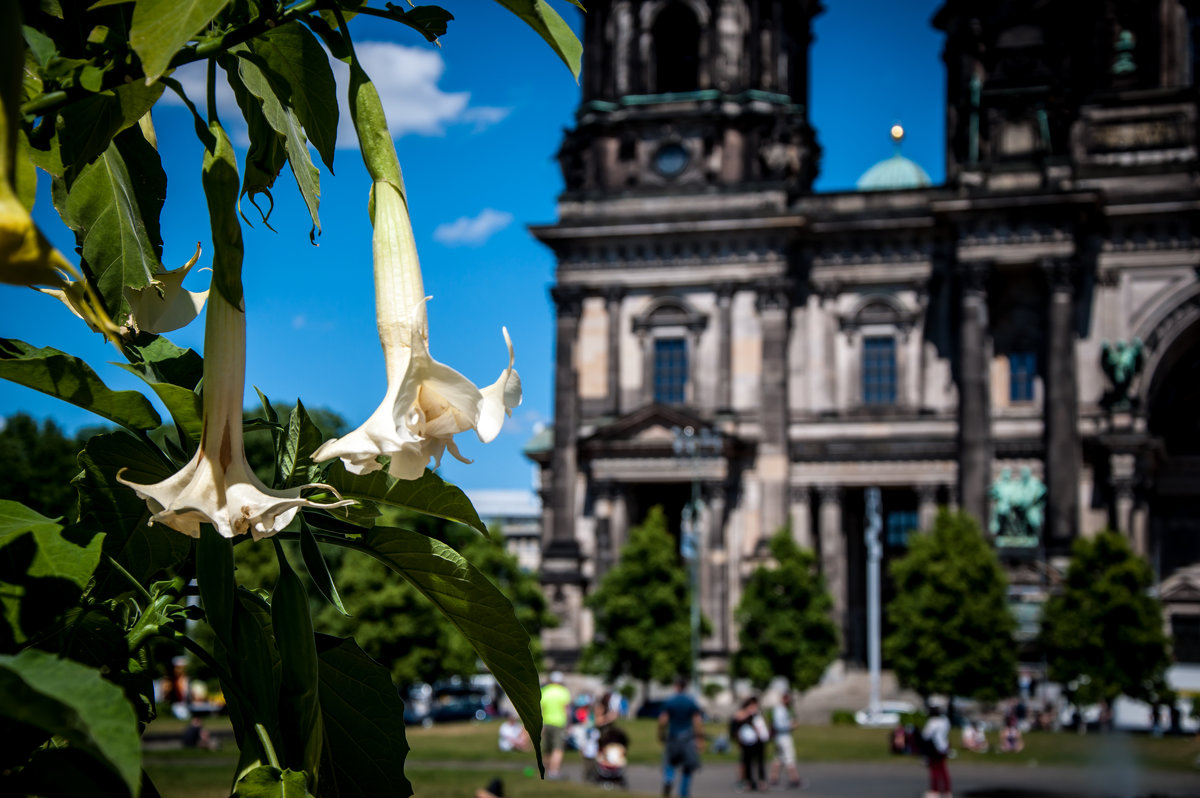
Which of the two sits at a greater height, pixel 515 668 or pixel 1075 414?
pixel 1075 414

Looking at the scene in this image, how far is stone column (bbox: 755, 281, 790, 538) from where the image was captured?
51344 millimetres

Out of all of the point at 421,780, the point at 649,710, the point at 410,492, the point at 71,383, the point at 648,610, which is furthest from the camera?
the point at 649,710

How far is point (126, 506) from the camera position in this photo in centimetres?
183

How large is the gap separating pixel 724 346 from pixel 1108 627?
16009 millimetres

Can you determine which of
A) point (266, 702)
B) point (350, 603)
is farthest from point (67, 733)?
point (350, 603)

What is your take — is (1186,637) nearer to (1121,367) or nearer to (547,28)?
(1121,367)

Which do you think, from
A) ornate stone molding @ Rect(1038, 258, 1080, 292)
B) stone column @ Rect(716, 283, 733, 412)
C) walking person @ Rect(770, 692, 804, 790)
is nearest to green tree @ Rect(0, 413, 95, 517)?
walking person @ Rect(770, 692, 804, 790)

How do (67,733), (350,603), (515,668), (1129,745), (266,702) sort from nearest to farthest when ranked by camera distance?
(67,733) < (266,702) < (515,668) < (1129,745) < (350,603)

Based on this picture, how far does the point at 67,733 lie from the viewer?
118 cm

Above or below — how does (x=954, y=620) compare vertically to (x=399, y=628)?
above

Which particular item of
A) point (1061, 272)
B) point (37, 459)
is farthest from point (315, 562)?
point (1061, 272)

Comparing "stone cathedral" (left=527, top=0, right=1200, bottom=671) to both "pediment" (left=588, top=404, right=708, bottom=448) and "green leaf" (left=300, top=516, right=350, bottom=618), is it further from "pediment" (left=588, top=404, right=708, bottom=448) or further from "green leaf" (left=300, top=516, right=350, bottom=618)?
"green leaf" (left=300, top=516, right=350, bottom=618)

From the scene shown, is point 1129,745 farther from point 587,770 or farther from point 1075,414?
point 587,770

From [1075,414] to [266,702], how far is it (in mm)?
50214
